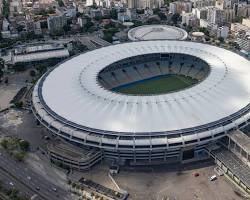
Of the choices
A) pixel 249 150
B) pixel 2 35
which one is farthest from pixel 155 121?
pixel 2 35

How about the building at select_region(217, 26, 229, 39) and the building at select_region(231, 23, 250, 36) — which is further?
the building at select_region(231, 23, 250, 36)

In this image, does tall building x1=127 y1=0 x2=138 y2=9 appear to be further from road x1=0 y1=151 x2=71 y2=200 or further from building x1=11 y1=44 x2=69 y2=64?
road x1=0 y1=151 x2=71 y2=200

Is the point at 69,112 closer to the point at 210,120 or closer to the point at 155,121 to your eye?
the point at 155,121

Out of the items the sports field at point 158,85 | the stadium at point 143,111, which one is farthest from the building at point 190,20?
the stadium at point 143,111

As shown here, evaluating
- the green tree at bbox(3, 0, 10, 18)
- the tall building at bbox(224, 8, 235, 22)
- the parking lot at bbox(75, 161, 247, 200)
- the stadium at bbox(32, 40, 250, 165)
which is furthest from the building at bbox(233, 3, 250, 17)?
the parking lot at bbox(75, 161, 247, 200)

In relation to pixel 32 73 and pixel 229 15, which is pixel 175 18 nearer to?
pixel 229 15

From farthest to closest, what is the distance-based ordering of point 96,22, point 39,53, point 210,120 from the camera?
point 96,22
point 39,53
point 210,120
